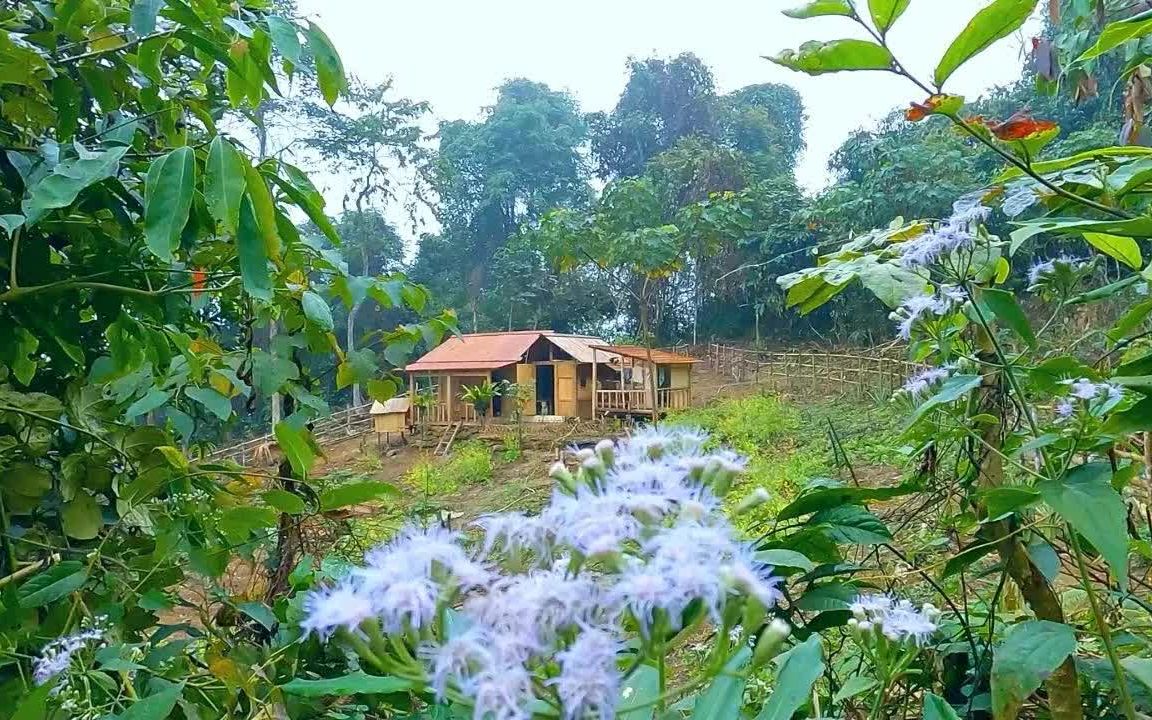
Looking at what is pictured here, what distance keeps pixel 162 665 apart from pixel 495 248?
444 inches

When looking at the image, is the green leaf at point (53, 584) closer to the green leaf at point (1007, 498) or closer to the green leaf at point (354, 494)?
the green leaf at point (354, 494)

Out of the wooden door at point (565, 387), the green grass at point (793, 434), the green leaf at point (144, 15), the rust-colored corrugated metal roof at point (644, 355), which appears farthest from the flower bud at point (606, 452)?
the wooden door at point (565, 387)

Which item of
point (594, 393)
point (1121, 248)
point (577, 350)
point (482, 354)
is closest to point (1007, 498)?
point (1121, 248)

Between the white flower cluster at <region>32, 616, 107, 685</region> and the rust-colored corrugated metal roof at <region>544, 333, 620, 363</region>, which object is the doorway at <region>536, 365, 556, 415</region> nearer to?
the rust-colored corrugated metal roof at <region>544, 333, 620, 363</region>

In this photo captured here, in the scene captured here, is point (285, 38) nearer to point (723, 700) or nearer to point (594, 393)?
point (723, 700)

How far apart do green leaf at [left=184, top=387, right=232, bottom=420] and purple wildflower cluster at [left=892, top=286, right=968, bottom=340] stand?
536 millimetres

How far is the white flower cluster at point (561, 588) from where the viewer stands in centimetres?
21

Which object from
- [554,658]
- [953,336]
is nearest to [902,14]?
[953,336]

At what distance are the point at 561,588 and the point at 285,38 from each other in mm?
438

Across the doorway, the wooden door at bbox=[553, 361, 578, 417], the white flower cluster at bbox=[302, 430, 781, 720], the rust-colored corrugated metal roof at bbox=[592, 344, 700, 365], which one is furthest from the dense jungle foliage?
the doorway

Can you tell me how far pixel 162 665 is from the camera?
1.71 ft

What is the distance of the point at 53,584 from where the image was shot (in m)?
0.47

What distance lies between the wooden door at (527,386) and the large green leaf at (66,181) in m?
6.75

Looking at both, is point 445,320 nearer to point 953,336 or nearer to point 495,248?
point 953,336
